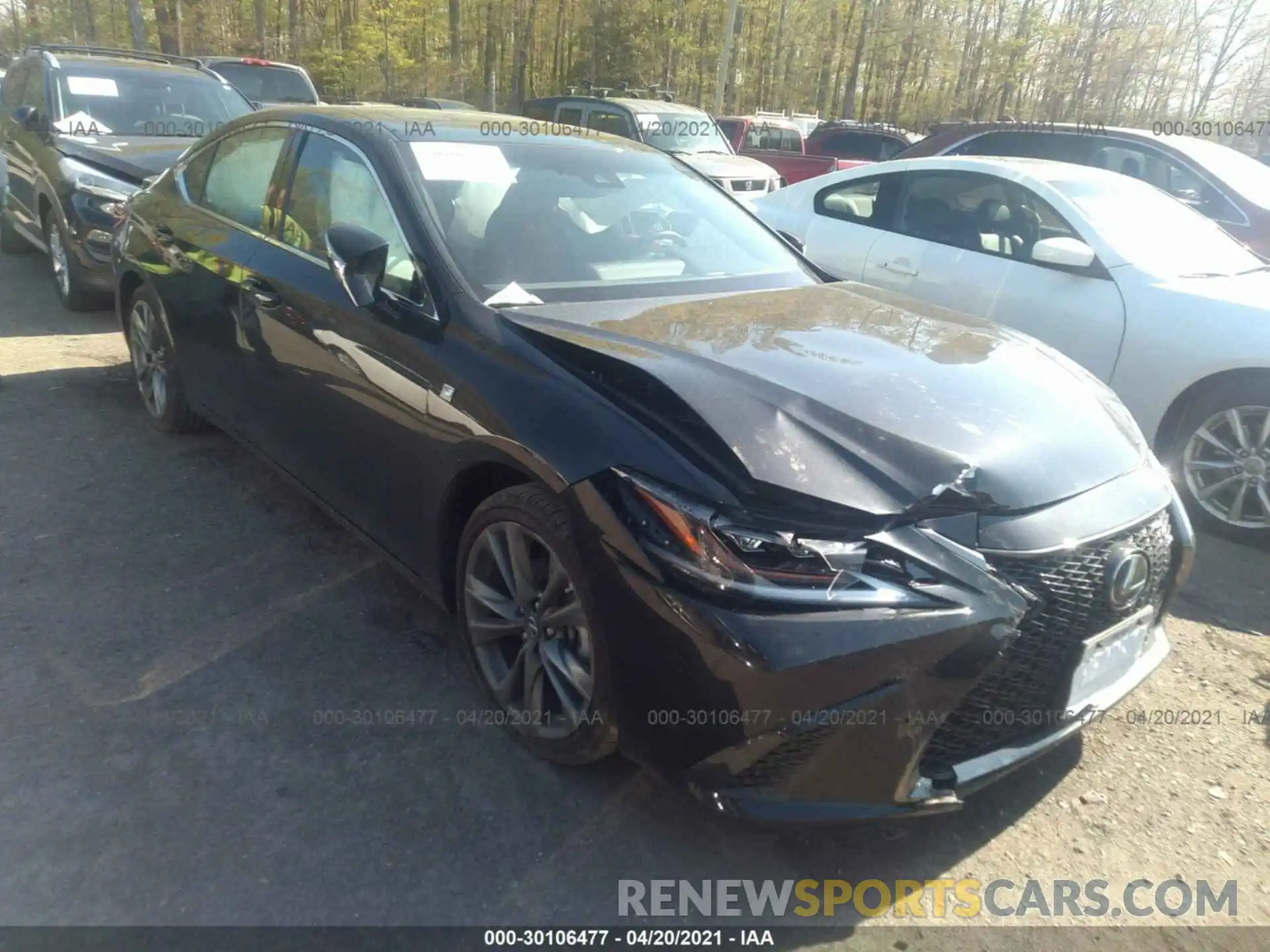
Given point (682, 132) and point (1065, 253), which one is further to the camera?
point (682, 132)

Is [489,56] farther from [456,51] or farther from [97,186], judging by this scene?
[97,186]

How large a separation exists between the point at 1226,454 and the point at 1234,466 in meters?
0.07

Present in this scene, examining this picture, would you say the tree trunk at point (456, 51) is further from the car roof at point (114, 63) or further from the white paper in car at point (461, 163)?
the white paper in car at point (461, 163)

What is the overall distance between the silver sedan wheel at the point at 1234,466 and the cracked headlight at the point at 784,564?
3.18 metres

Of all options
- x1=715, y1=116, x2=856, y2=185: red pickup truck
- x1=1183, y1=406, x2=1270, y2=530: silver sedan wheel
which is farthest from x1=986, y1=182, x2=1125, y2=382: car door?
x1=715, y1=116, x2=856, y2=185: red pickup truck

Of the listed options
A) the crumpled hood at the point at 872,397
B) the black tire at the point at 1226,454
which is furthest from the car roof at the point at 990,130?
the crumpled hood at the point at 872,397

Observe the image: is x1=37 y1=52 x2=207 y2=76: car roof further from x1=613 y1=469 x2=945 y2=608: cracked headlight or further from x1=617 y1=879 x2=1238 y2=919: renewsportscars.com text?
x1=617 y1=879 x2=1238 y2=919: renewsportscars.com text

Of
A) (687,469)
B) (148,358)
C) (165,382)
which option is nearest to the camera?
(687,469)

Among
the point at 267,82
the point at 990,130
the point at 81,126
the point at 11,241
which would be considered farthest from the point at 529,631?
the point at 267,82

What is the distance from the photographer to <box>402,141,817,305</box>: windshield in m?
3.12

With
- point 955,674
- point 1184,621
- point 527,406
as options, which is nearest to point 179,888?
point 527,406

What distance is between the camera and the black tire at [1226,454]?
4.37m

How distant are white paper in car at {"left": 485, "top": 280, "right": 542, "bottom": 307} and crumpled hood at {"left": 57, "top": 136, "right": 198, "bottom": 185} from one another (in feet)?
17.3

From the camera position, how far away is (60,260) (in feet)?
24.0
